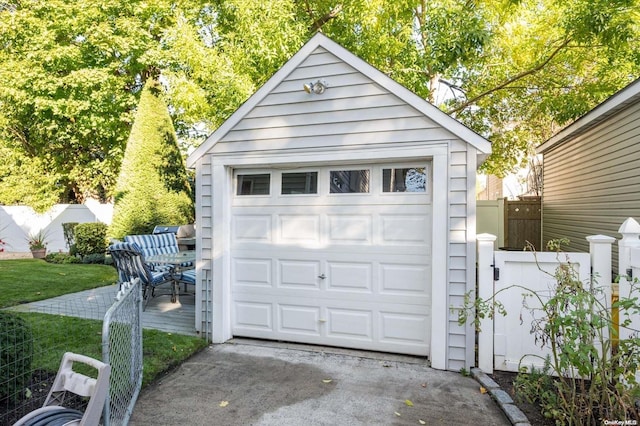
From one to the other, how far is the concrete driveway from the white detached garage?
354mm

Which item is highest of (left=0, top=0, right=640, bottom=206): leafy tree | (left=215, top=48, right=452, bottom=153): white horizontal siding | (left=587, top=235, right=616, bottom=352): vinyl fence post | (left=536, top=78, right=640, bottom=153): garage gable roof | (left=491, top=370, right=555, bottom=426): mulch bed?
(left=0, top=0, right=640, bottom=206): leafy tree

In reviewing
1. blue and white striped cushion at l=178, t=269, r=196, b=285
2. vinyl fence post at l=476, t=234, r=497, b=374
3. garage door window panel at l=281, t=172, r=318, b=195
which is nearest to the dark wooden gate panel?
vinyl fence post at l=476, t=234, r=497, b=374

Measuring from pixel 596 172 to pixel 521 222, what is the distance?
398cm

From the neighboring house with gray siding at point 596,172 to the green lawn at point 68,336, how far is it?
22.8ft

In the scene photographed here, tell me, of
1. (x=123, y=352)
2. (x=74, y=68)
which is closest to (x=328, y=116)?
(x=123, y=352)

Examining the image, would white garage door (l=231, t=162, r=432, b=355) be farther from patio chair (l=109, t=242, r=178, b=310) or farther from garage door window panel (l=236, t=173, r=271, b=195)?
patio chair (l=109, t=242, r=178, b=310)

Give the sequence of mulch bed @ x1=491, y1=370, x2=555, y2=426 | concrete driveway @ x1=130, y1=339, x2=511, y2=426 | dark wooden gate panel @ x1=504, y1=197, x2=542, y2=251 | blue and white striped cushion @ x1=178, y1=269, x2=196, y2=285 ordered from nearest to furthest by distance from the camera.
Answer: mulch bed @ x1=491, y1=370, x2=555, y2=426 → concrete driveway @ x1=130, y1=339, x2=511, y2=426 → blue and white striped cushion @ x1=178, y1=269, x2=196, y2=285 → dark wooden gate panel @ x1=504, y1=197, x2=542, y2=251

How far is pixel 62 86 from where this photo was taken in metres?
12.4

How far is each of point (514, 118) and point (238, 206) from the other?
11.9 m

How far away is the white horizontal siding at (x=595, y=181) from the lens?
629cm

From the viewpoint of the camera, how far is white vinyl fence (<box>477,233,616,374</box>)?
3.92 m

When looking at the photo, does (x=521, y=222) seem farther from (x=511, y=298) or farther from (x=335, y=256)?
(x=335, y=256)

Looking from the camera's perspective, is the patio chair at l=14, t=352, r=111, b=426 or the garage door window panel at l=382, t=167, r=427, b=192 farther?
the garage door window panel at l=382, t=167, r=427, b=192

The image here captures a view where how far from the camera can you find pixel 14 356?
2.99 metres
